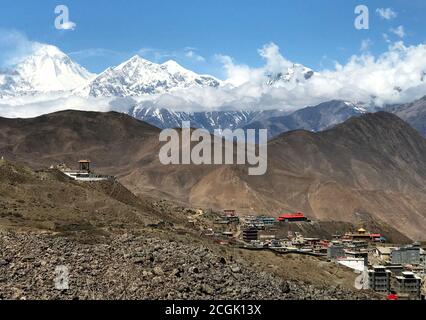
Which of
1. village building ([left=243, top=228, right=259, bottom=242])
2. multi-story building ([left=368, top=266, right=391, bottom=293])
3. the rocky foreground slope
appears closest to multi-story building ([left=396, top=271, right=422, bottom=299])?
multi-story building ([left=368, top=266, right=391, bottom=293])

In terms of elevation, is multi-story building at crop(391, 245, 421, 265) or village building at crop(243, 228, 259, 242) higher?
village building at crop(243, 228, 259, 242)

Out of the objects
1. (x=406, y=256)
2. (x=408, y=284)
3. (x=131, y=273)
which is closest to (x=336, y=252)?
(x=406, y=256)

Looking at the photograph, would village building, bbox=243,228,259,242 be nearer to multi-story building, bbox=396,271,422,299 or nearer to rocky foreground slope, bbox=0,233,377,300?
multi-story building, bbox=396,271,422,299

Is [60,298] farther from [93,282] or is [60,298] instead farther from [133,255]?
[133,255]

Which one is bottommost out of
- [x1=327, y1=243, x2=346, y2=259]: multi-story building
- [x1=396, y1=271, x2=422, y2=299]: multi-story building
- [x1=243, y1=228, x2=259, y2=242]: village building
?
[x1=396, y1=271, x2=422, y2=299]: multi-story building

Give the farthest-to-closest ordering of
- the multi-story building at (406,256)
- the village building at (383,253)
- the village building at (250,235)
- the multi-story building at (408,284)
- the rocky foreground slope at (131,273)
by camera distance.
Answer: the village building at (250,235)
the village building at (383,253)
the multi-story building at (406,256)
the multi-story building at (408,284)
the rocky foreground slope at (131,273)

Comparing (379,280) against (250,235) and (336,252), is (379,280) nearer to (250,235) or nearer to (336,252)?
(336,252)

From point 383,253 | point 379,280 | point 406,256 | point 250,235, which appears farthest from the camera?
point 250,235

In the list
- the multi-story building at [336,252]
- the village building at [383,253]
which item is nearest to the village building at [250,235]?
the village building at [383,253]

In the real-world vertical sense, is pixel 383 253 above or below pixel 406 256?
above

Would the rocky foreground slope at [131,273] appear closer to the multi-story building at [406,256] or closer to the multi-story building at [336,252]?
the multi-story building at [336,252]
